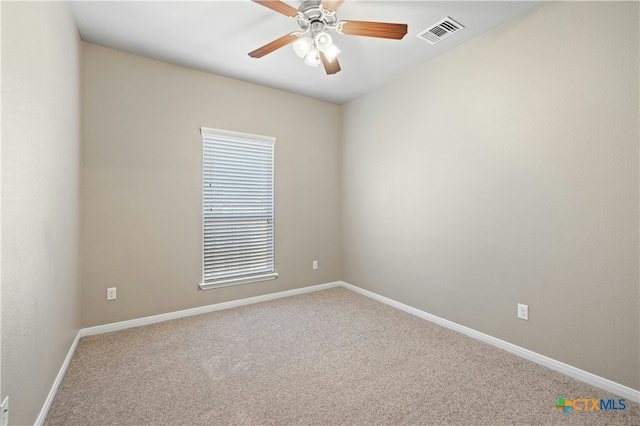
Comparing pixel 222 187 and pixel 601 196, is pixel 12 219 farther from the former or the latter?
pixel 601 196

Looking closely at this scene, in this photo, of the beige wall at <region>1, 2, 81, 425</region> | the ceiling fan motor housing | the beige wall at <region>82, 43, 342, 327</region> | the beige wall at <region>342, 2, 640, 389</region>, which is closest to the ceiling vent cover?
the beige wall at <region>342, 2, 640, 389</region>

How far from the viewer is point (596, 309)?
199cm

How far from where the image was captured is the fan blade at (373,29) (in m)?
1.89

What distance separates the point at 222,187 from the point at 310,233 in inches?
53.0

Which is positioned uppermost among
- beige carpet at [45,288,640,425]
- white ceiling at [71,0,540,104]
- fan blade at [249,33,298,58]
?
white ceiling at [71,0,540,104]

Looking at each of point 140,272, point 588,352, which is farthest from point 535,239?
point 140,272

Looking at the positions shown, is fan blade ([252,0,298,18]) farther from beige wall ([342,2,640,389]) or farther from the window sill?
the window sill

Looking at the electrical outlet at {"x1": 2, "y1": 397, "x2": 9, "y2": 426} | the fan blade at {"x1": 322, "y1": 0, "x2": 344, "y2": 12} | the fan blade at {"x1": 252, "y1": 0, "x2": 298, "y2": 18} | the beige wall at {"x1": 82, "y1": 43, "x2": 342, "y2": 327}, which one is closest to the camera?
the electrical outlet at {"x1": 2, "y1": 397, "x2": 9, "y2": 426}

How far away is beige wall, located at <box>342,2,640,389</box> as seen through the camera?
1894 millimetres

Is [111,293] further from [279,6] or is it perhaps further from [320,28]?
[320,28]

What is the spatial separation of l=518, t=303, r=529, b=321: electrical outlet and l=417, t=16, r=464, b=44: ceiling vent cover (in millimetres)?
2368

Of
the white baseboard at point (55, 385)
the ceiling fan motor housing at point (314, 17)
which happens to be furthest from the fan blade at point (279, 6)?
the white baseboard at point (55, 385)

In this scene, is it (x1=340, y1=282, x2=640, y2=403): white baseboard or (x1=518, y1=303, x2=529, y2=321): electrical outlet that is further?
(x1=518, y1=303, x2=529, y2=321): electrical outlet

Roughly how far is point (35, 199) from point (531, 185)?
10.6 feet
